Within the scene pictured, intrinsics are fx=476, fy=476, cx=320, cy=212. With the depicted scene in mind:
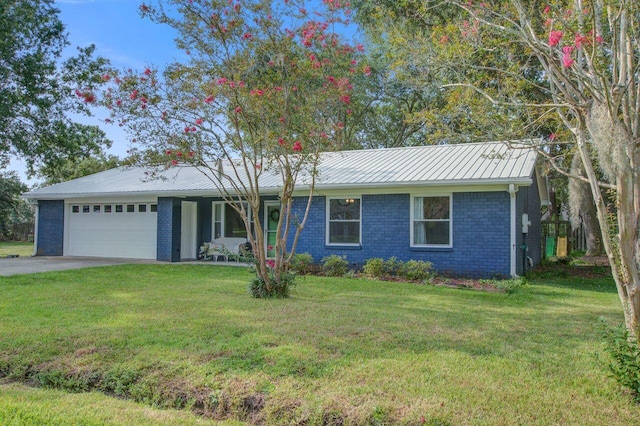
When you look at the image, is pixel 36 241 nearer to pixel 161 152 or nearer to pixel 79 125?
pixel 79 125

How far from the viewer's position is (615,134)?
4.02 meters

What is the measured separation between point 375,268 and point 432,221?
2.02 meters

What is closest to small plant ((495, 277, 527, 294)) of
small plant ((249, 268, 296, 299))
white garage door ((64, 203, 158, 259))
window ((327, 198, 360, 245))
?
window ((327, 198, 360, 245))

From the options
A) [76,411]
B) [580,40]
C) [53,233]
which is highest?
[580,40]

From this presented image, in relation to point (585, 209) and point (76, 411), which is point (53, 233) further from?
point (585, 209)

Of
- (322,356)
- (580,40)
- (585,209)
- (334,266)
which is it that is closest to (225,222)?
(334,266)

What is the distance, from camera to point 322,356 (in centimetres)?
476

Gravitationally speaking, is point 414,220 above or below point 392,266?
above

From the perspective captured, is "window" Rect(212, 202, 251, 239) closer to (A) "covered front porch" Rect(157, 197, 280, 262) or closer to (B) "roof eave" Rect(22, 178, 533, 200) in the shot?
(A) "covered front porch" Rect(157, 197, 280, 262)

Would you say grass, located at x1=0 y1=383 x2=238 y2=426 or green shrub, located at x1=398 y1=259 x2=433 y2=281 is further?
green shrub, located at x1=398 y1=259 x2=433 y2=281

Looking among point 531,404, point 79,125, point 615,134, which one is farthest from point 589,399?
point 79,125

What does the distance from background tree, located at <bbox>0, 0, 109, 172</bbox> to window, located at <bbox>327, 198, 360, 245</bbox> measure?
888cm

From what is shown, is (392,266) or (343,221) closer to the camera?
(392,266)

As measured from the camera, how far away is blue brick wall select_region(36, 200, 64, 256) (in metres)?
17.8
